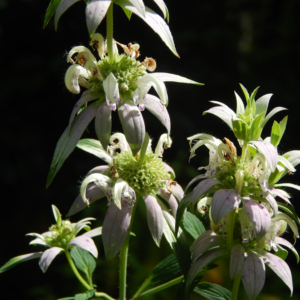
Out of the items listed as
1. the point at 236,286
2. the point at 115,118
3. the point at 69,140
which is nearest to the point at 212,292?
the point at 236,286

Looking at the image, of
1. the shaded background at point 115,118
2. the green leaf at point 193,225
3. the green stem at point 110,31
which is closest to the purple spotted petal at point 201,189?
the green leaf at point 193,225

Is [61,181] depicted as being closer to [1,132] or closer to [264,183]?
[1,132]

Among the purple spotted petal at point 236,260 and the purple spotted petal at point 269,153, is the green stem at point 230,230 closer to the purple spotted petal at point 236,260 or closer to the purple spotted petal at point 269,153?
the purple spotted petal at point 236,260

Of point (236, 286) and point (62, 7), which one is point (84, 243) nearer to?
point (236, 286)

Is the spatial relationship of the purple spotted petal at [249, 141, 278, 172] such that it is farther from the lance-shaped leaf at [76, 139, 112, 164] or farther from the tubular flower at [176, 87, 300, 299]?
the lance-shaped leaf at [76, 139, 112, 164]

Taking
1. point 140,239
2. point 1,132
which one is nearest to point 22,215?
point 1,132

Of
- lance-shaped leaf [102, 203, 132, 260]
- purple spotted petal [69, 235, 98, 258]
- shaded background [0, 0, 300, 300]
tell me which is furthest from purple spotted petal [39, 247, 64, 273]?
shaded background [0, 0, 300, 300]

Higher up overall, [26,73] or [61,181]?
[26,73]

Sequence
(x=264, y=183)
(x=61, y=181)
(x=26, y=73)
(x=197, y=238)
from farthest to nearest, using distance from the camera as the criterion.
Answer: (x=61, y=181) < (x=26, y=73) < (x=197, y=238) < (x=264, y=183)
